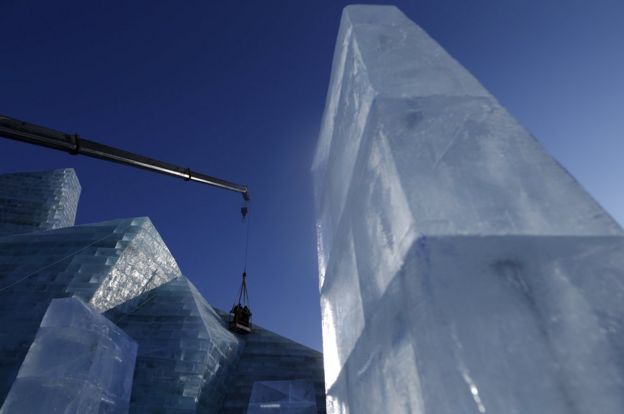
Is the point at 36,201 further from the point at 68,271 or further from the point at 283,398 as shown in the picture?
the point at 283,398

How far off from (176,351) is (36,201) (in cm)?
1648

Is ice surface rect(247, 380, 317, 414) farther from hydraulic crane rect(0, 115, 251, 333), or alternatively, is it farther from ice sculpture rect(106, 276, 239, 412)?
hydraulic crane rect(0, 115, 251, 333)

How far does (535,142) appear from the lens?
135cm

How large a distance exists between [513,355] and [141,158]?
16.3 metres

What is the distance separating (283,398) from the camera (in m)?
8.52

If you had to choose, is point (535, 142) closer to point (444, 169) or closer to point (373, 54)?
point (444, 169)

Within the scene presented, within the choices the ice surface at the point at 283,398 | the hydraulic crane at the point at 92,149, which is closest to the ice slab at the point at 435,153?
the ice surface at the point at 283,398

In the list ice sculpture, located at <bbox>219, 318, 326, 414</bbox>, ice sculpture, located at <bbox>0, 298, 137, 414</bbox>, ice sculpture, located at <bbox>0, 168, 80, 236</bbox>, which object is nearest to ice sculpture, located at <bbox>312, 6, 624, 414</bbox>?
ice sculpture, located at <bbox>0, 298, 137, 414</bbox>

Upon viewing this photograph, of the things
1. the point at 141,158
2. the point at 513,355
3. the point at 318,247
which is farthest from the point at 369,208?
the point at 141,158

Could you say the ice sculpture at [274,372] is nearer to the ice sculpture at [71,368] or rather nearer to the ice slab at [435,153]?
the ice sculpture at [71,368]

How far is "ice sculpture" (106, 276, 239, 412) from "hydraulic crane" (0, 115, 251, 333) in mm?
916

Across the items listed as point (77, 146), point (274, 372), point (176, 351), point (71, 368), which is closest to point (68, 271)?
point (176, 351)

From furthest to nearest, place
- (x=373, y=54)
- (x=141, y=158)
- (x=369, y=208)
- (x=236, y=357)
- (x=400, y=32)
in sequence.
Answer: (x=141, y=158) < (x=236, y=357) < (x=400, y=32) < (x=373, y=54) < (x=369, y=208)

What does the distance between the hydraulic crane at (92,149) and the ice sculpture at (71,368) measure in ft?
18.5
